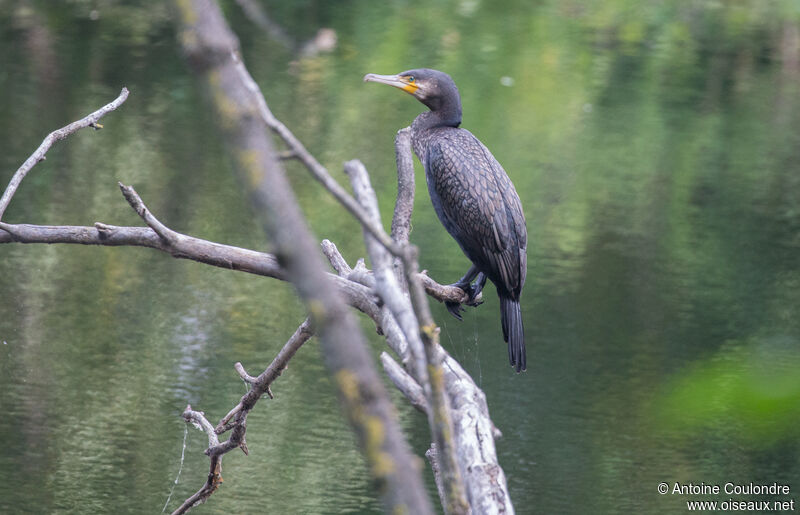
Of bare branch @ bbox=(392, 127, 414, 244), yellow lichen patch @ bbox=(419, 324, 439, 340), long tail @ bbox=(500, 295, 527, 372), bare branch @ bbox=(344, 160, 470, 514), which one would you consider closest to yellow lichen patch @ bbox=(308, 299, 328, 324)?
bare branch @ bbox=(344, 160, 470, 514)

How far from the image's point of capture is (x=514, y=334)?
3.36 metres

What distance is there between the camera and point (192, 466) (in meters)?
5.03

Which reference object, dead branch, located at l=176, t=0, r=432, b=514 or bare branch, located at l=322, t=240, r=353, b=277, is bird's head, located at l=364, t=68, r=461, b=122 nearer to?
bare branch, located at l=322, t=240, r=353, b=277

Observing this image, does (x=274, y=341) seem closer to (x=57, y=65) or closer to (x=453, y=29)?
(x=57, y=65)

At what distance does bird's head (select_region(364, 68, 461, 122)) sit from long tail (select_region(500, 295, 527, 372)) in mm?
744

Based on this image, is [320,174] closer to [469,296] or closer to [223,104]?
[223,104]

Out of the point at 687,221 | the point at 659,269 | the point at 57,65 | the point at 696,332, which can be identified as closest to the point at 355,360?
the point at 696,332

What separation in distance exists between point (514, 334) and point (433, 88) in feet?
3.10

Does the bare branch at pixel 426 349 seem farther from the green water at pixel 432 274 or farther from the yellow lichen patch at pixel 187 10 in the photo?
the green water at pixel 432 274

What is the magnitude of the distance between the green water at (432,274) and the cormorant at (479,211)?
0.84 m

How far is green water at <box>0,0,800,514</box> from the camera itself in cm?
516

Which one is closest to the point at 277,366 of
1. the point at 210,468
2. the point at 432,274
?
the point at 210,468

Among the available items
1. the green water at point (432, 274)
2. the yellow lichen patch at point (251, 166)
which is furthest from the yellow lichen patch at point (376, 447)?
the green water at point (432, 274)

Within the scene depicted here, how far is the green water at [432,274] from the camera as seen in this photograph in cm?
516
